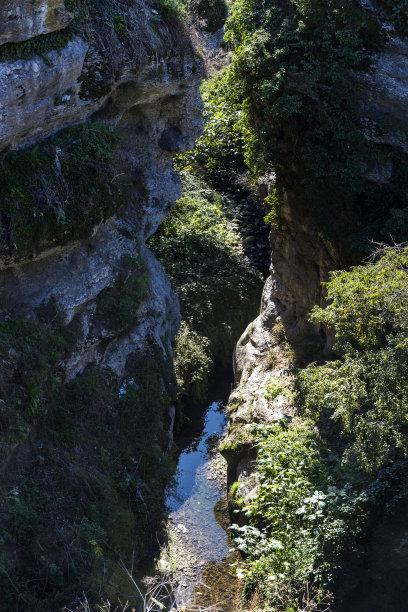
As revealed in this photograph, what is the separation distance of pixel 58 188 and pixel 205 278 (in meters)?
8.61

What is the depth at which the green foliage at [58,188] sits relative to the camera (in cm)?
800

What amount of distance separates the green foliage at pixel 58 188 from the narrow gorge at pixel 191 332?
3 centimetres

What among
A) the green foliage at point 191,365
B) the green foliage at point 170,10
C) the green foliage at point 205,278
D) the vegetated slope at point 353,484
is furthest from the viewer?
the green foliage at point 205,278

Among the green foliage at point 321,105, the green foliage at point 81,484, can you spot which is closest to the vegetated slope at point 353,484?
the green foliage at point 81,484

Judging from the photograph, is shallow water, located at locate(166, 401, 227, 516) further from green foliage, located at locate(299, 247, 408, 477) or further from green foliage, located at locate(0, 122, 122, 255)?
green foliage, located at locate(0, 122, 122, 255)

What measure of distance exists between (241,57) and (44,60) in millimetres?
6685

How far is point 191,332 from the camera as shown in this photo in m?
15.1

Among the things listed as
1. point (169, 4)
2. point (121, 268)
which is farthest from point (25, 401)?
point (169, 4)

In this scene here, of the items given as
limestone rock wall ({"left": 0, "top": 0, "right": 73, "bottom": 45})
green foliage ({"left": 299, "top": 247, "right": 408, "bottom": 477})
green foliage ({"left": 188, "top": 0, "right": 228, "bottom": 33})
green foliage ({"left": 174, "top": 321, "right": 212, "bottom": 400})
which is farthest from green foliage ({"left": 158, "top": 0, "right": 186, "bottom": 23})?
green foliage ({"left": 188, "top": 0, "right": 228, "bottom": 33})

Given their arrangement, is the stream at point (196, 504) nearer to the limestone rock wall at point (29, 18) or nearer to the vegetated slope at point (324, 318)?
the vegetated slope at point (324, 318)

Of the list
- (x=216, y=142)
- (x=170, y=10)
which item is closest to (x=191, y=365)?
(x=170, y=10)

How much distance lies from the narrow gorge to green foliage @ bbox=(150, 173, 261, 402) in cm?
16

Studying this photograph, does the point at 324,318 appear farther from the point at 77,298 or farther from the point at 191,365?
the point at 191,365

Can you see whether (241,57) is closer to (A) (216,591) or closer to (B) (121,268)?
(B) (121,268)
